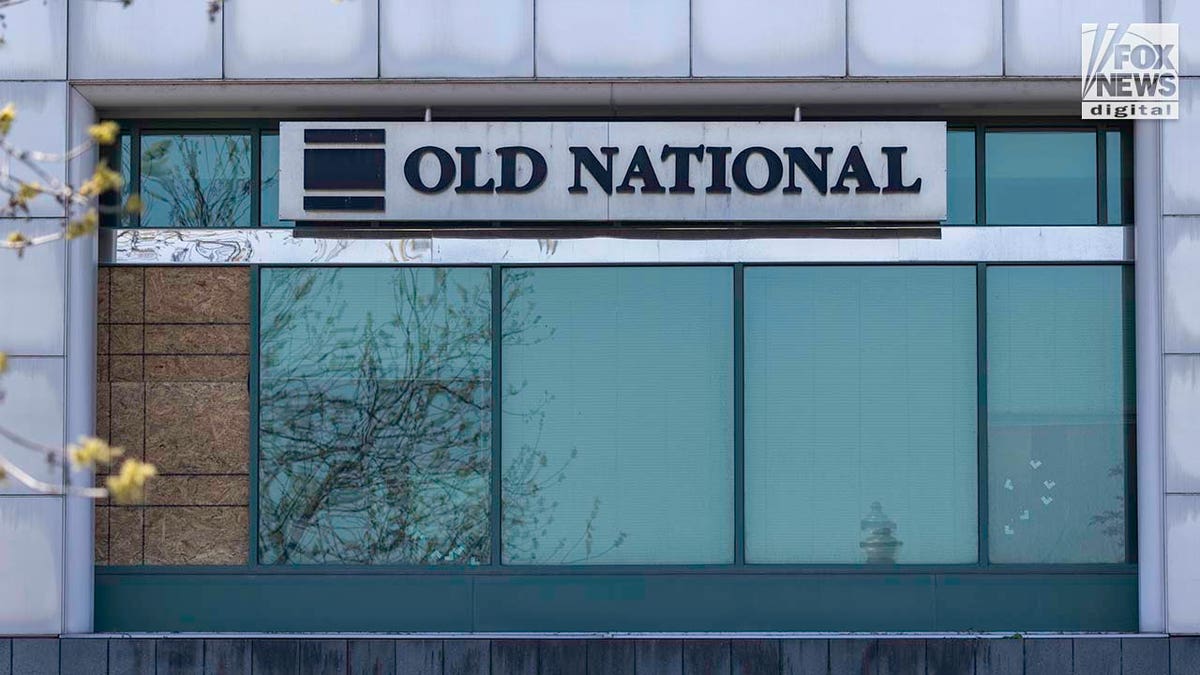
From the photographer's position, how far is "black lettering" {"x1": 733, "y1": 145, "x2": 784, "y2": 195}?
11.8 metres

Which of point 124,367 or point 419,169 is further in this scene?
point 124,367

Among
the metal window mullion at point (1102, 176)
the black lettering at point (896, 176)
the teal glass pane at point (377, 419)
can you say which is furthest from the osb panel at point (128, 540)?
the metal window mullion at point (1102, 176)

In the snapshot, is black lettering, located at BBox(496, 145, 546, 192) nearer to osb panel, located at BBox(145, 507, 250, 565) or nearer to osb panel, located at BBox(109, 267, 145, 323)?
osb panel, located at BBox(109, 267, 145, 323)

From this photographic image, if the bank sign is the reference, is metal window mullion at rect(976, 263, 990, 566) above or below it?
below

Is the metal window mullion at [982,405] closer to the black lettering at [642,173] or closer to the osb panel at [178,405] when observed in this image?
the black lettering at [642,173]

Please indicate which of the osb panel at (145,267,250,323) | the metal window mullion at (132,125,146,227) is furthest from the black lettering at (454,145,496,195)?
the metal window mullion at (132,125,146,227)

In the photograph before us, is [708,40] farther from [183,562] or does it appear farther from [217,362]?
[183,562]

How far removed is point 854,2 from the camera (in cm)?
1166

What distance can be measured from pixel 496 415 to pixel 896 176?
3767mm

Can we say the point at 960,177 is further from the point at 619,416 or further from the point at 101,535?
the point at 101,535

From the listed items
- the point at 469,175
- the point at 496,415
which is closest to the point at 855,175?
the point at 469,175

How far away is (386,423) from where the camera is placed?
12047 mm
